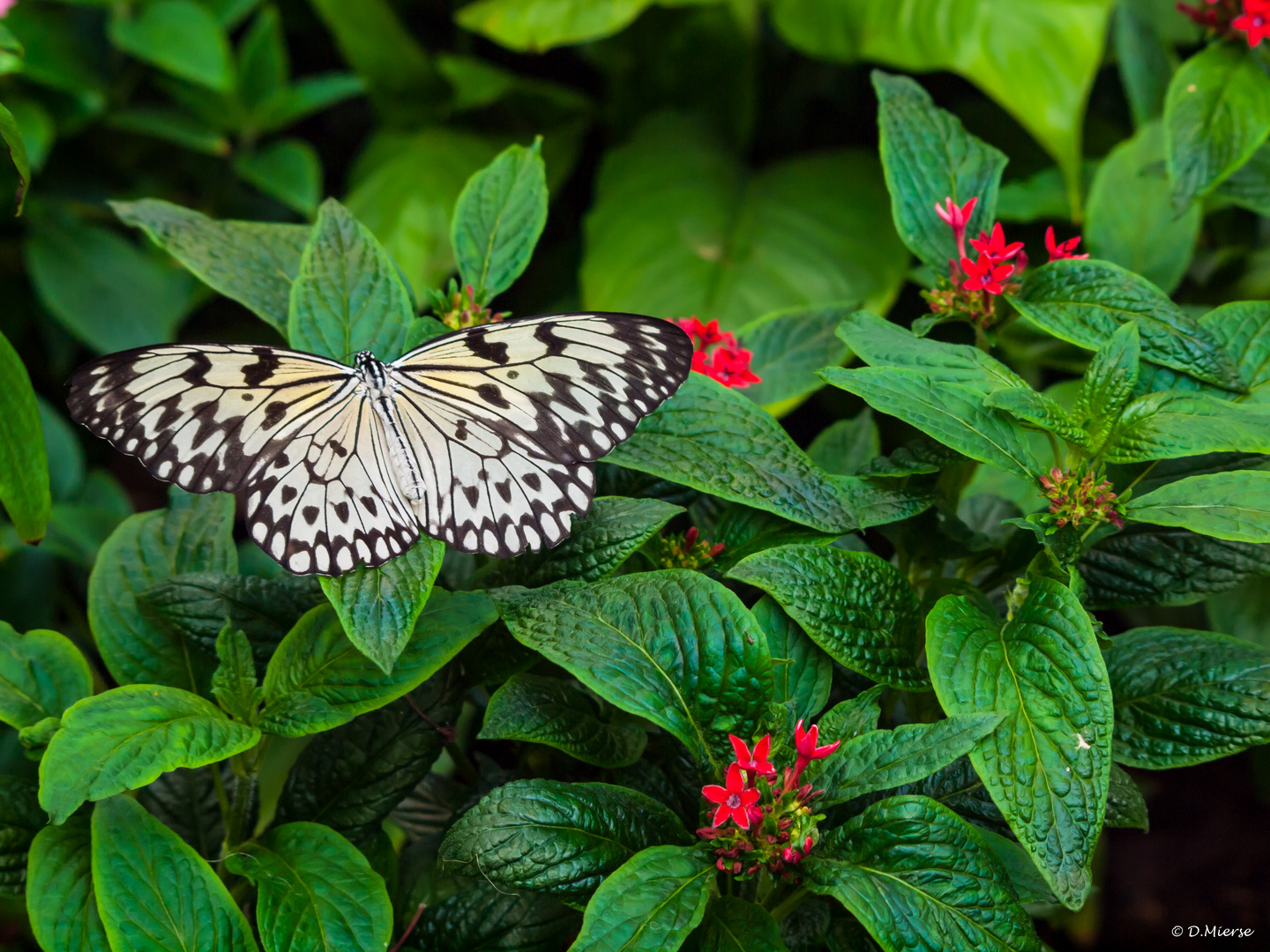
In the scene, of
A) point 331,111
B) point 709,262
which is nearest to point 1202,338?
point 709,262

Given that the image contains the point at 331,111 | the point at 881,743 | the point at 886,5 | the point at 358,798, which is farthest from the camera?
the point at 331,111

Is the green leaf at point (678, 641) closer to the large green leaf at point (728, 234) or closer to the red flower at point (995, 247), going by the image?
the red flower at point (995, 247)

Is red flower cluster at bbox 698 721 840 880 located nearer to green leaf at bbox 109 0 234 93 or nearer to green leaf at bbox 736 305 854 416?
green leaf at bbox 736 305 854 416

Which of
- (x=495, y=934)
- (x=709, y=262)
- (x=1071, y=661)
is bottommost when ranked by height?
(x=495, y=934)

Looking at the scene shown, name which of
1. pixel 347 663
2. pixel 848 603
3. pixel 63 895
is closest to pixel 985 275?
pixel 848 603

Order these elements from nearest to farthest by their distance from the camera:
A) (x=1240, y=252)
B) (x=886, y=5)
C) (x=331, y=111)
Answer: (x=1240, y=252) → (x=886, y=5) → (x=331, y=111)

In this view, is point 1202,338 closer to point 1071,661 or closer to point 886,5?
point 1071,661

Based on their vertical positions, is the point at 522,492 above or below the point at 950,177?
below
